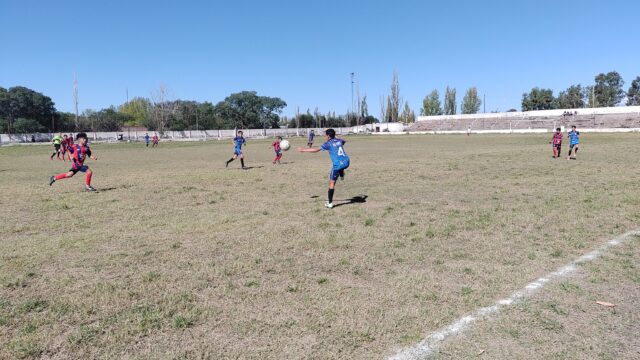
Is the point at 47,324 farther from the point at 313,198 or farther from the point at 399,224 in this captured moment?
the point at 313,198

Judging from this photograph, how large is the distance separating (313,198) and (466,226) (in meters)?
4.74

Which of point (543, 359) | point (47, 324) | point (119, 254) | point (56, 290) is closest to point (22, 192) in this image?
point (119, 254)

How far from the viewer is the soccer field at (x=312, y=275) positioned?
390 cm

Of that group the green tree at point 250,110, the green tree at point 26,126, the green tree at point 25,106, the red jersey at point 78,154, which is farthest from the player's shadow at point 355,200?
the green tree at point 250,110

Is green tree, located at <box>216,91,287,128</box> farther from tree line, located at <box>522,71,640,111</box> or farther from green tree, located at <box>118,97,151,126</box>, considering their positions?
tree line, located at <box>522,71,640,111</box>

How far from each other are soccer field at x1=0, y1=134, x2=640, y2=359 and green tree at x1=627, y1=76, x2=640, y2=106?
5345 inches

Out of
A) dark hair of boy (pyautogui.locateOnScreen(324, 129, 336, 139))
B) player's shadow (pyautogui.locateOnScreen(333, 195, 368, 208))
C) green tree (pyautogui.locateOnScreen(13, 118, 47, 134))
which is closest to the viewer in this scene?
dark hair of boy (pyautogui.locateOnScreen(324, 129, 336, 139))

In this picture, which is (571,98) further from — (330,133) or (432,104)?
(330,133)

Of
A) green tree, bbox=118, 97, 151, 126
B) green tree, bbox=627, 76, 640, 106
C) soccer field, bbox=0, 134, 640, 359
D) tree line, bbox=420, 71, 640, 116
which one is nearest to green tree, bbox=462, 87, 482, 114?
tree line, bbox=420, 71, 640, 116

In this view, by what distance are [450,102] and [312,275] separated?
127m

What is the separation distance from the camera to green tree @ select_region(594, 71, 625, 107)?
117375 mm

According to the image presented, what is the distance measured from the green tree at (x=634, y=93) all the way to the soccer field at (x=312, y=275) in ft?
445

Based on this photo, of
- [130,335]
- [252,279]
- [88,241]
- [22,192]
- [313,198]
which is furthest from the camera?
[22,192]

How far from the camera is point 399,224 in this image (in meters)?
8.50
